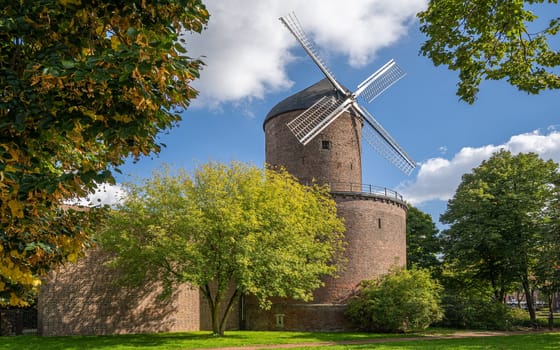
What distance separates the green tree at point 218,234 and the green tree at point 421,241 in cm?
1839

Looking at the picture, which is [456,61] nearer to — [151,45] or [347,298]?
[151,45]

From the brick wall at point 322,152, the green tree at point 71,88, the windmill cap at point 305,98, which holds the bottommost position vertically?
the green tree at point 71,88

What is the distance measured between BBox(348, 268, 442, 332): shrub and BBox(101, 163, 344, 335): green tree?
437 centimetres

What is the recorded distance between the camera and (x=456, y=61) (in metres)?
10.5

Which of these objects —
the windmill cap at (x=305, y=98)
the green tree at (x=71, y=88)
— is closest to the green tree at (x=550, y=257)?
the windmill cap at (x=305, y=98)

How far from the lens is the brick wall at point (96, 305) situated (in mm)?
24578

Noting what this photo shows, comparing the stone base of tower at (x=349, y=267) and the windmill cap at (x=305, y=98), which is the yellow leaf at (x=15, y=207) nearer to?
the stone base of tower at (x=349, y=267)

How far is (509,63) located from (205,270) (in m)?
15.5

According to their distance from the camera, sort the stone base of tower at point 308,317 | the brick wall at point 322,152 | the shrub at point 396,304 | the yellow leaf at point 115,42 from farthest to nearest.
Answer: the brick wall at point 322,152 → the stone base of tower at point 308,317 → the shrub at point 396,304 → the yellow leaf at point 115,42

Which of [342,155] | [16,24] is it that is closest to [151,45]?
[16,24]

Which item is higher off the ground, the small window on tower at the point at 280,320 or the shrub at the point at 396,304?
the shrub at the point at 396,304

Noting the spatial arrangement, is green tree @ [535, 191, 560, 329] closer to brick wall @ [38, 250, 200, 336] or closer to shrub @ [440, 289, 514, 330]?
shrub @ [440, 289, 514, 330]

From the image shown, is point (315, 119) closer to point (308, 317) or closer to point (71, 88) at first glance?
point (308, 317)

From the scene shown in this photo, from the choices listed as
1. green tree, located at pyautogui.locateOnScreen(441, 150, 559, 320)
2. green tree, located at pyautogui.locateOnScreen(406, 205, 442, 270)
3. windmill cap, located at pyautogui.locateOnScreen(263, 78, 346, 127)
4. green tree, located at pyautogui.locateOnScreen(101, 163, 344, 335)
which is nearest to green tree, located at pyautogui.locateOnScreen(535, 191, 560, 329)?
green tree, located at pyautogui.locateOnScreen(441, 150, 559, 320)
